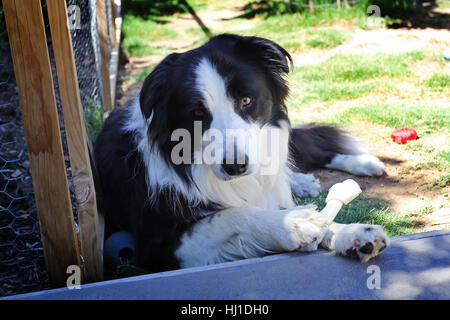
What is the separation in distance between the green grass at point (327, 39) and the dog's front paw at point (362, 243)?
527cm

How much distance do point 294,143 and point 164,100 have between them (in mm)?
1399

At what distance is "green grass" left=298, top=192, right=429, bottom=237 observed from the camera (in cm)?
298

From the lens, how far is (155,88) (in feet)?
8.70

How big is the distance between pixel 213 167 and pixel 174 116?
0.37 metres

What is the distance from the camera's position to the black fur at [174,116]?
2641 mm

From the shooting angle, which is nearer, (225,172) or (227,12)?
(225,172)

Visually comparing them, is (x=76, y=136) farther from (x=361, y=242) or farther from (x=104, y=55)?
(x=104, y=55)

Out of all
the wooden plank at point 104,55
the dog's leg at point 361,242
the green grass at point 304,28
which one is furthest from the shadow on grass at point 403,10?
the dog's leg at point 361,242

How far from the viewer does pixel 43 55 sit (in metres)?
2.04

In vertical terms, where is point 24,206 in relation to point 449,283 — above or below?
below

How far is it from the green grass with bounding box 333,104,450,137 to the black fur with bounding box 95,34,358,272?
1.84 metres

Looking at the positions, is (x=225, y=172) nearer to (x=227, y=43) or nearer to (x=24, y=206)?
(x=227, y=43)

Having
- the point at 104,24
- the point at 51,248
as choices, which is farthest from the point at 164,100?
the point at 104,24

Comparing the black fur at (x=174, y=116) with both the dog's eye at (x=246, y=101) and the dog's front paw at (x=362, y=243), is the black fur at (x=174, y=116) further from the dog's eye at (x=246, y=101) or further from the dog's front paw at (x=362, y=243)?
the dog's front paw at (x=362, y=243)
